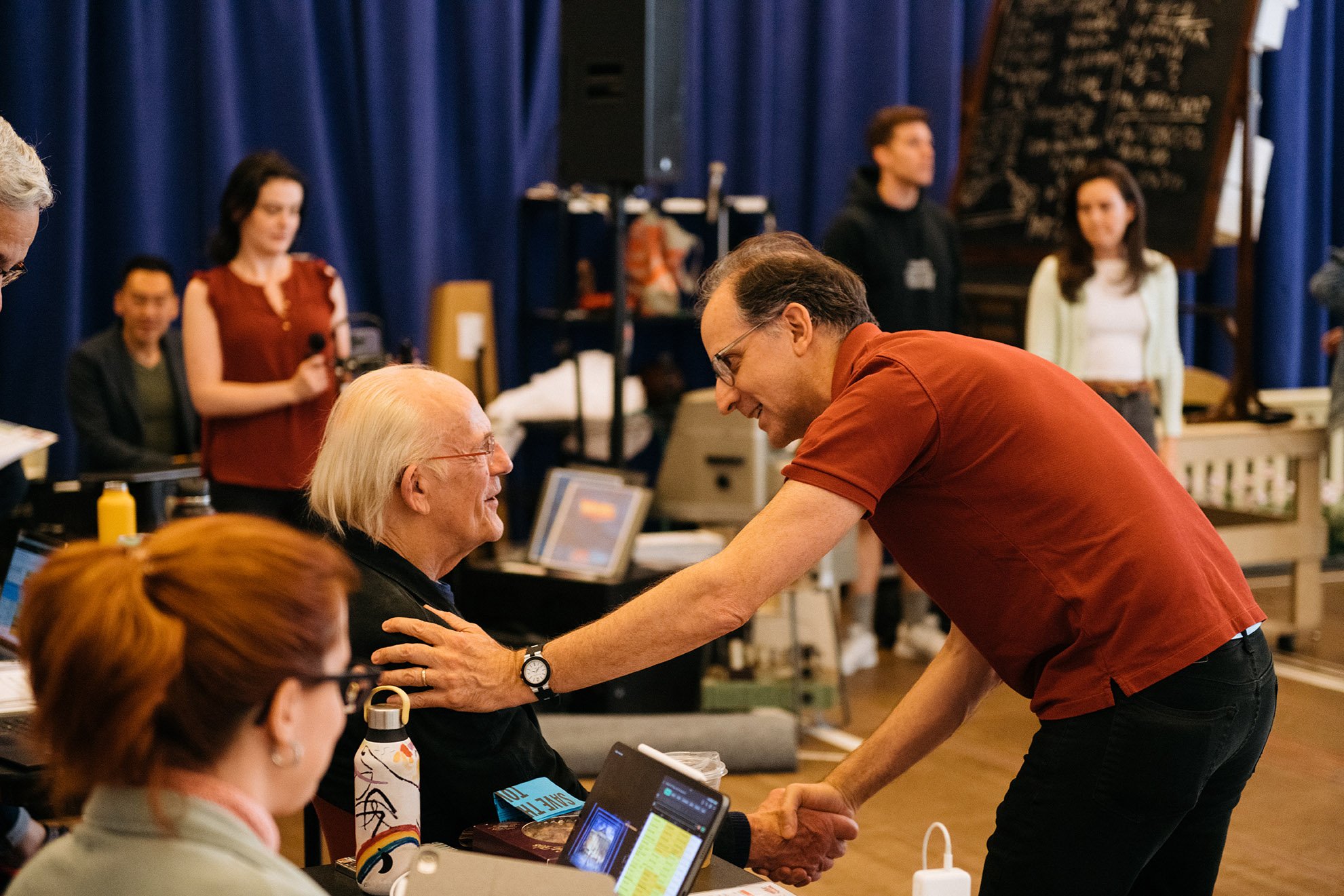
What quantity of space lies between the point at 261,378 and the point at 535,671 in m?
2.34

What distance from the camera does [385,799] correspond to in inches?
55.7

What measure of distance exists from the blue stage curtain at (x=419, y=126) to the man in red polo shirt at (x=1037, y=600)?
357 centimetres

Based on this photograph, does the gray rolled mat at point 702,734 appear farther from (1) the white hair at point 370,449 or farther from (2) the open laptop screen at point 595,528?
(1) the white hair at point 370,449

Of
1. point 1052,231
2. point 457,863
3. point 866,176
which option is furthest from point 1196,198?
point 457,863

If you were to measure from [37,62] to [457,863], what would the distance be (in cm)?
413

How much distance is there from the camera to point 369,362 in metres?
3.87

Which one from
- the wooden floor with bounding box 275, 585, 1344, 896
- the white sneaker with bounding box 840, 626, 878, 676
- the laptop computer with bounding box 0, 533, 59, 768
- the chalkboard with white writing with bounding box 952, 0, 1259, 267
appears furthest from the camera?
the chalkboard with white writing with bounding box 952, 0, 1259, 267

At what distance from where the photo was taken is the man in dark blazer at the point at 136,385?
4.16 meters

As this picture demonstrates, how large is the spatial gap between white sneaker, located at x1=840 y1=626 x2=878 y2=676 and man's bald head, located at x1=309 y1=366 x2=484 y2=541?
3.04 meters

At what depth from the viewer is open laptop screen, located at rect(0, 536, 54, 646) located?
2381 mm

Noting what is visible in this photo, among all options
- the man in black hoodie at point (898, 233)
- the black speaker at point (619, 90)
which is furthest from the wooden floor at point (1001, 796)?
the black speaker at point (619, 90)

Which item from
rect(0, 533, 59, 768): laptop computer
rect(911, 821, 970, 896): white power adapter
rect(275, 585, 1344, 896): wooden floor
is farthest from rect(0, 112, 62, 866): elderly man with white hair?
rect(275, 585, 1344, 896): wooden floor

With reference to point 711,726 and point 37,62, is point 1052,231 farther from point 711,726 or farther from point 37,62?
point 37,62

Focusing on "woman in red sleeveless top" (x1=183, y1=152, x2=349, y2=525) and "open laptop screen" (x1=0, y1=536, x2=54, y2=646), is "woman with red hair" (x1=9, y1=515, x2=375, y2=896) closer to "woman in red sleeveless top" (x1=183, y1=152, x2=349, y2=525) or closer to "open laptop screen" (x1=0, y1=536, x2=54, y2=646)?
"open laptop screen" (x1=0, y1=536, x2=54, y2=646)
